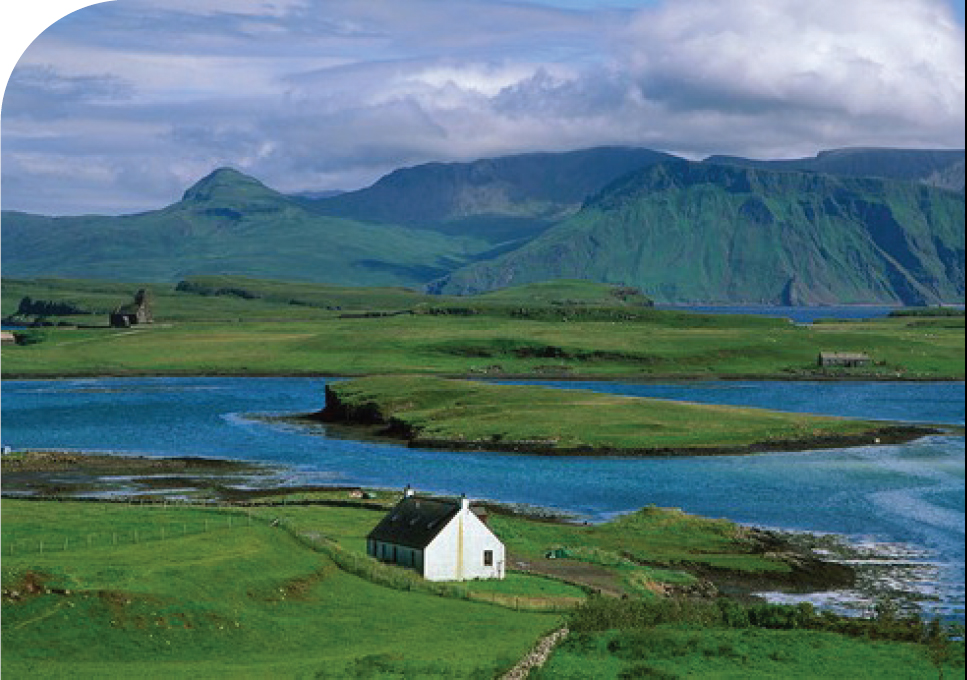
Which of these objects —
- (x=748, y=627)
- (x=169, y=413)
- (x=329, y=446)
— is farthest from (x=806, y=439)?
(x=748, y=627)

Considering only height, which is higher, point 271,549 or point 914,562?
point 271,549

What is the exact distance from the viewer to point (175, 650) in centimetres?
4162

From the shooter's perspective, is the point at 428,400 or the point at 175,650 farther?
the point at 428,400

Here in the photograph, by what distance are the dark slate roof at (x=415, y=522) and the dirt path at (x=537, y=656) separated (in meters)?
12.5

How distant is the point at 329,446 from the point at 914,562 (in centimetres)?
6575

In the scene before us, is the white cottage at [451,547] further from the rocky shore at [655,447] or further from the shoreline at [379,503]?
the rocky shore at [655,447]

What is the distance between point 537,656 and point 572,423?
3640 inches

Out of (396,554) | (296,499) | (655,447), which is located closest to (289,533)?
(396,554)

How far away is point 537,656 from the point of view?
4244cm

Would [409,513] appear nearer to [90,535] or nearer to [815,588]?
[90,535]

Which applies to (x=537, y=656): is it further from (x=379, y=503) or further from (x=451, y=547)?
(x=379, y=503)

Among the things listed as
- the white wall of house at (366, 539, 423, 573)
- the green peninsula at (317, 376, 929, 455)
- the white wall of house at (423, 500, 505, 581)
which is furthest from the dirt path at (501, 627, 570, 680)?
the green peninsula at (317, 376, 929, 455)

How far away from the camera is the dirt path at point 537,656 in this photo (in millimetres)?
39938

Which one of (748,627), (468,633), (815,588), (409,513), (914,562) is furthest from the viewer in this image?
(914,562)
